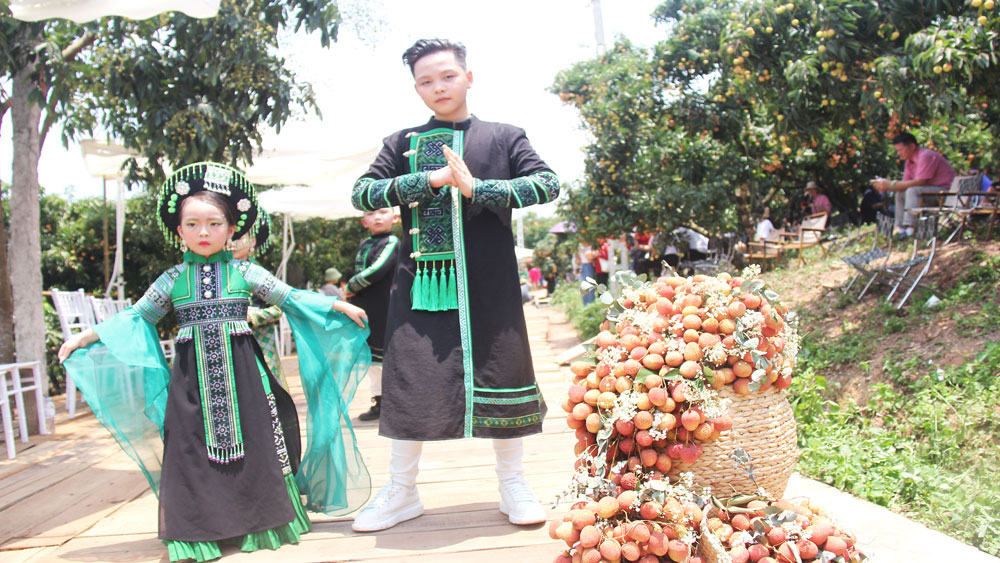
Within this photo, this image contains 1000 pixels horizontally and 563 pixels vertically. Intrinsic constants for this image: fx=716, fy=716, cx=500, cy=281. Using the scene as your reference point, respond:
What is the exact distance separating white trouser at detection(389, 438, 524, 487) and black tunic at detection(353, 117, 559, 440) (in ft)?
0.39

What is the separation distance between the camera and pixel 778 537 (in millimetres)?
1896

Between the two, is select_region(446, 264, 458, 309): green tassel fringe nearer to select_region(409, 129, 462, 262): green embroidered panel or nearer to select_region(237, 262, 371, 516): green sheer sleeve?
select_region(409, 129, 462, 262): green embroidered panel

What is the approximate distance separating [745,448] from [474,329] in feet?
3.68

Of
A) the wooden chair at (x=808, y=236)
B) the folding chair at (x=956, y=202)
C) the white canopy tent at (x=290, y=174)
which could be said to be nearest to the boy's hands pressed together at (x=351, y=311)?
the white canopy tent at (x=290, y=174)

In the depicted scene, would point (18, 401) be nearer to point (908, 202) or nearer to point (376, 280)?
point (376, 280)

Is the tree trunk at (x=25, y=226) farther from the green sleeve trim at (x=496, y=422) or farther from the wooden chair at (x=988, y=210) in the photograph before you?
the wooden chair at (x=988, y=210)

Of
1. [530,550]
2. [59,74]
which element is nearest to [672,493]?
[530,550]

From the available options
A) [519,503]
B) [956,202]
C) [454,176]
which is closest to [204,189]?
[454,176]

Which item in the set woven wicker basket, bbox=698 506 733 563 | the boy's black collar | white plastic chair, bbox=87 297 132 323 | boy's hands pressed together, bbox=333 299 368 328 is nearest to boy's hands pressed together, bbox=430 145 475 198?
the boy's black collar

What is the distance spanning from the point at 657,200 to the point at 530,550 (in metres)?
7.33

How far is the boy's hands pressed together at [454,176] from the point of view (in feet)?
8.67

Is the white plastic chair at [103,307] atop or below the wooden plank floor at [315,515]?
atop

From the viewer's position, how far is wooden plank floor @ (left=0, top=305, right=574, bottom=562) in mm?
2631

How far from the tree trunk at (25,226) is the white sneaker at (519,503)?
4.52m
